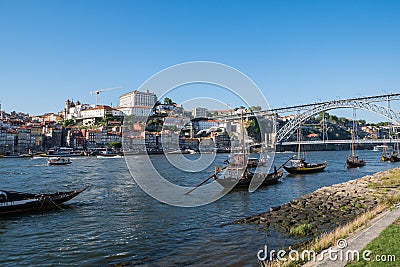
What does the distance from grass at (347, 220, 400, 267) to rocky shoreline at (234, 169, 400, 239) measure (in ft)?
10.1

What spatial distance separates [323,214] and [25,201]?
37.8 feet

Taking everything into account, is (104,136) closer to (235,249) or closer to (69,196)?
Result: (69,196)

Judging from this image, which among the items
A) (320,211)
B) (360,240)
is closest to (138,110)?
(320,211)

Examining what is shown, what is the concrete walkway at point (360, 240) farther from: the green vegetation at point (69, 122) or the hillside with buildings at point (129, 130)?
the green vegetation at point (69, 122)

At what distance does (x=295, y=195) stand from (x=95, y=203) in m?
10.6

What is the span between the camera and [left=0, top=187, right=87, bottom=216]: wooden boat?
12125 millimetres

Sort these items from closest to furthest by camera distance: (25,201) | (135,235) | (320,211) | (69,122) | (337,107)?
(135,235) → (320,211) → (25,201) → (337,107) → (69,122)

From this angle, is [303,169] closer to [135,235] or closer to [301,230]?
[301,230]

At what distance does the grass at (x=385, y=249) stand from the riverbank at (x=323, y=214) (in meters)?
0.92

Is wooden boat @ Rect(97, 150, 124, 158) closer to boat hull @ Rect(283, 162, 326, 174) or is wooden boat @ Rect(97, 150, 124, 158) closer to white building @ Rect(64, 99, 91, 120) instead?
boat hull @ Rect(283, 162, 326, 174)

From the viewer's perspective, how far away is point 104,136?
82500mm

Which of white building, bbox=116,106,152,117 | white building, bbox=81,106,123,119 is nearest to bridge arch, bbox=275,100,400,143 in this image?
white building, bbox=116,106,152,117

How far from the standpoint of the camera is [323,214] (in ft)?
38.6

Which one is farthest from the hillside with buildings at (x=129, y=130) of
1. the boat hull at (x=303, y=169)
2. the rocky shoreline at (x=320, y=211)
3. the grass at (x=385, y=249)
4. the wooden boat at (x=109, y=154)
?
the grass at (x=385, y=249)
